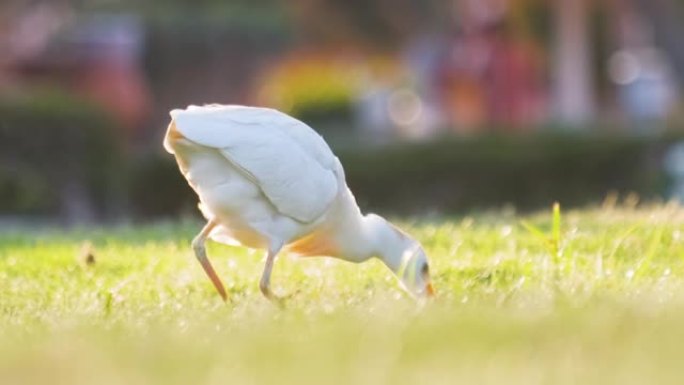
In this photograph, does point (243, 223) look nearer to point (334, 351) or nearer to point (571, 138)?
point (334, 351)

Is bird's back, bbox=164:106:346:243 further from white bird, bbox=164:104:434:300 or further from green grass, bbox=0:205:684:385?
green grass, bbox=0:205:684:385

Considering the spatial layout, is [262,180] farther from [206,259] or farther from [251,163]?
[206,259]

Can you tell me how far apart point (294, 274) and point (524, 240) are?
1583mm

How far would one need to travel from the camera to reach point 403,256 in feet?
21.4

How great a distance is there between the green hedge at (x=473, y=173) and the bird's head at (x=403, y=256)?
1105 cm

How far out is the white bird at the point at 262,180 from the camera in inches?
241

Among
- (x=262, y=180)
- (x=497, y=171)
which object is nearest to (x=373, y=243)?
(x=262, y=180)

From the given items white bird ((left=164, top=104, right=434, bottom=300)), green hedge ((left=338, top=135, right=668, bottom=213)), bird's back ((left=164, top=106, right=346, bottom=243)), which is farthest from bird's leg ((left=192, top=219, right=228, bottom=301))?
green hedge ((left=338, top=135, right=668, bottom=213))

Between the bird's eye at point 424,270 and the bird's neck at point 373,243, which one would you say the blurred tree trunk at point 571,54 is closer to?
the bird's neck at point 373,243

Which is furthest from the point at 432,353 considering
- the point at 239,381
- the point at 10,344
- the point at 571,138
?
the point at 571,138

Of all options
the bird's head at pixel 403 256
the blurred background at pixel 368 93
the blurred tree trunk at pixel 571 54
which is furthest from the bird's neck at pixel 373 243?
the blurred tree trunk at pixel 571 54

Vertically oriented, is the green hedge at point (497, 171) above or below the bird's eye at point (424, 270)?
below

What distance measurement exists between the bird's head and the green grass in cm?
10

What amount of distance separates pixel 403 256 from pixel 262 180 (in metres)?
0.70
